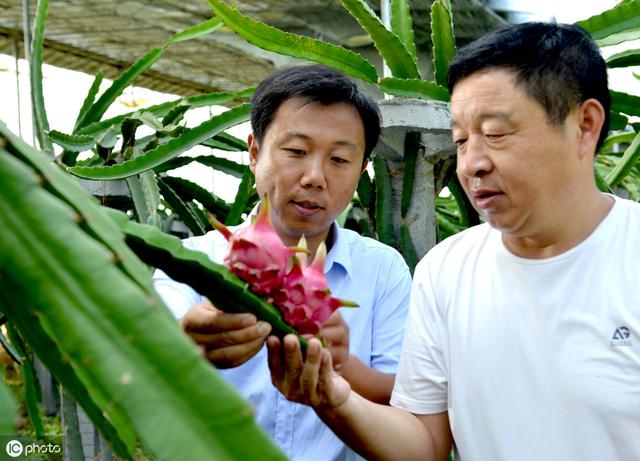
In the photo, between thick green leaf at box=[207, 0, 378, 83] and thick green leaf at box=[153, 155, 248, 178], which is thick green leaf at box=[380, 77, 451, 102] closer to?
thick green leaf at box=[207, 0, 378, 83]

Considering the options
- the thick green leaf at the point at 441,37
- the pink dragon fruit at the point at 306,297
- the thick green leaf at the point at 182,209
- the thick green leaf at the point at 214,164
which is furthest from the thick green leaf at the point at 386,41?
the pink dragon fruit at the point at 306,297

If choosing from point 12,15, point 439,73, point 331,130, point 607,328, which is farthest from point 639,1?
point 12,15

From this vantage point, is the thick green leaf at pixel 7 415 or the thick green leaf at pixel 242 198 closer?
the thick green leaf at pixel 7 415

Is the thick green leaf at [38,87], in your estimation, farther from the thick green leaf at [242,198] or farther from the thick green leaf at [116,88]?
the thick green leaf at [242,198]

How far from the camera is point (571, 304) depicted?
→ 1.07 metres

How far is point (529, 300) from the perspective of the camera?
43.1 inches

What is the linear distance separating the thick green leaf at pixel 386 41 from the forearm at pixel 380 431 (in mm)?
923

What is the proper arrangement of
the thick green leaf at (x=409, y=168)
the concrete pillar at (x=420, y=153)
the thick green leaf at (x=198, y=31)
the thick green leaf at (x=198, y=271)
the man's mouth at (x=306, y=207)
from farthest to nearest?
1. the thick green leaf at (x=198, y=31)
2. the thick green leaf at (x=409, y=168)
3. the concrete pillar at (x=420, y=153)
4. the man's mouth at (x=306, y=207)
5. the thick green leaf at (x=198, y=271)

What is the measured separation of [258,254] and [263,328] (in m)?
0.09

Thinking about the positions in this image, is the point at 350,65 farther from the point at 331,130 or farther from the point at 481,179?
the point at 481,179

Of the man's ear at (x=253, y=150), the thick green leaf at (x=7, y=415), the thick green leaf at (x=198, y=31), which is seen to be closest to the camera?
the thick green leaf at (x=7, y=415)

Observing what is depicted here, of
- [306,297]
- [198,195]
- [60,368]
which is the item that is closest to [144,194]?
[198,195]

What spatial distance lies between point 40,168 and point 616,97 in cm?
157

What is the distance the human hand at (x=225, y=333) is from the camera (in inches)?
31.2
